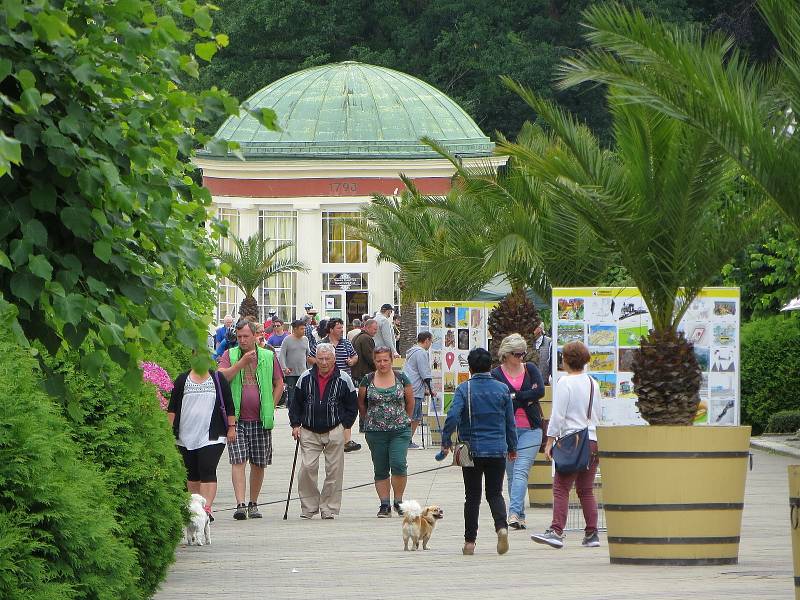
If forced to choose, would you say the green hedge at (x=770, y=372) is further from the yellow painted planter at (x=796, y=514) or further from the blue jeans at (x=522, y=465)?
the yellow painted planter at (x=796, y=514)

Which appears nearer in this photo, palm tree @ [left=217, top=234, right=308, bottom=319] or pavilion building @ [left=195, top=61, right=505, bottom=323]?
palm tree @ [left=217, top=234, right=308, bottom=319]

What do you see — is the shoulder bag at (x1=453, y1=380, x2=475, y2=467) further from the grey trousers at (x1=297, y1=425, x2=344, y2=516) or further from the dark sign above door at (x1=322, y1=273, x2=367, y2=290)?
the dark sign above door at (x1=322, y1=273, x2=367, y2=290)

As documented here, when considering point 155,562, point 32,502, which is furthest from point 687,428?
point 32,502

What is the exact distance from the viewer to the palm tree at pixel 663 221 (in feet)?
41.7

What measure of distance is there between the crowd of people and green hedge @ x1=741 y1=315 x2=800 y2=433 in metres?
10.2

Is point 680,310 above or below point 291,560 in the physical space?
above

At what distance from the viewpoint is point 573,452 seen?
13.2m

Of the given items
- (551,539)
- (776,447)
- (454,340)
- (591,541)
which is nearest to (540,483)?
(591,541)

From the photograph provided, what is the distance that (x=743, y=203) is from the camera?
1413cm

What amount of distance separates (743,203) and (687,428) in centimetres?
304

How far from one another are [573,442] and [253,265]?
38.5 m

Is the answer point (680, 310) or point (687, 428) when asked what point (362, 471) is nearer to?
point (680, 310)

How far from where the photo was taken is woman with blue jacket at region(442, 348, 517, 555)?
12844 mm

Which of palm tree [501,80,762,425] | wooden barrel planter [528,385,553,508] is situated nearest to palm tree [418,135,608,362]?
wooden barrel planter [528,385,553,508]
